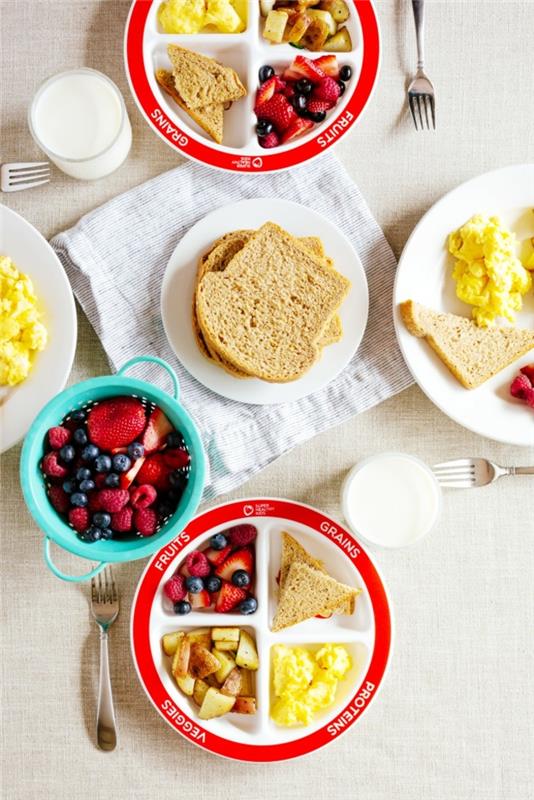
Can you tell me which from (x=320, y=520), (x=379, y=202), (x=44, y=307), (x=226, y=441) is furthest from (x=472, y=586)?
(x=44, y=307)

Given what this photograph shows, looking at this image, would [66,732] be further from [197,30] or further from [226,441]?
[197,30]

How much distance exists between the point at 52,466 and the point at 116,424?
0.51 ft

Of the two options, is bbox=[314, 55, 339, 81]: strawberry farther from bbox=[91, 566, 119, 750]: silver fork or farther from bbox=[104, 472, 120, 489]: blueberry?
bbox=[91, 566, 119, 750]: silver fork

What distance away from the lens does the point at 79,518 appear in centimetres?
163

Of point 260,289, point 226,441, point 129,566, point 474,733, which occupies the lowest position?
point 474,733

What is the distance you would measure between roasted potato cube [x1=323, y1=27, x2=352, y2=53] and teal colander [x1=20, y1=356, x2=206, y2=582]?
0.91 meters

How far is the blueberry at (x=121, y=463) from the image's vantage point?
1.64m

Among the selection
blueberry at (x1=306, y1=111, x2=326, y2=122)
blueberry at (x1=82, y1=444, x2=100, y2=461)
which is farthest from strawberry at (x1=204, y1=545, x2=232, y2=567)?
blueberry at (x1=306, y1=111, x2=326, y2=122)

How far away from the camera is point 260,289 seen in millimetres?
1906

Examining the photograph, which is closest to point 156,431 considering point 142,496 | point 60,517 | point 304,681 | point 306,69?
point 142,496

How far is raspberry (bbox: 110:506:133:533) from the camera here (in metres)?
1.64

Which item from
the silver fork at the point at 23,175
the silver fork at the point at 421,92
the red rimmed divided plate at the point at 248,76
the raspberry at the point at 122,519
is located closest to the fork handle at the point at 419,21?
the silver fork at the point at 421,92

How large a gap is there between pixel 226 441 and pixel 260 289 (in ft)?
1.22

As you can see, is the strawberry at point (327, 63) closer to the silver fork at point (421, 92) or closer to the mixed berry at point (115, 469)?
the silver fork at point (421, 92)
